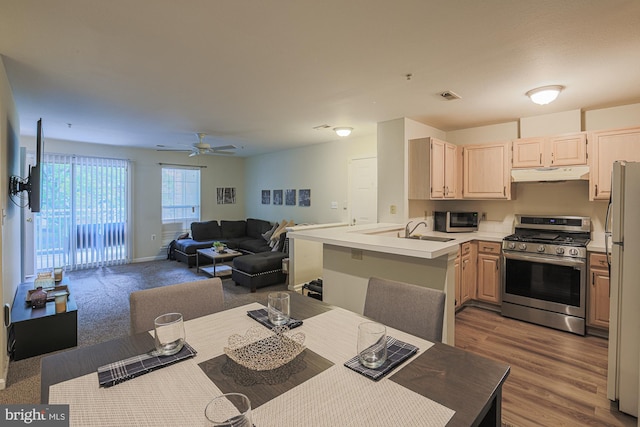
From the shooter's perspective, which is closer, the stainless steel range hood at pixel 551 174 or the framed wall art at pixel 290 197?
the stainless steel range hood at pixel 551 174

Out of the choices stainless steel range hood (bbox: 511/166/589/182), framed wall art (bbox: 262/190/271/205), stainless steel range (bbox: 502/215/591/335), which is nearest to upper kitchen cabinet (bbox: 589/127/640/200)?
stainless steel range hood (bbox: 511/166/589/182)

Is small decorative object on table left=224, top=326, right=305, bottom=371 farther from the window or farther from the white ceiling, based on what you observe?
the window

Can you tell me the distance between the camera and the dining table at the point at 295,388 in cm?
87

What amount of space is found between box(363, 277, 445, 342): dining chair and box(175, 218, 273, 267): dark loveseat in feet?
14.7

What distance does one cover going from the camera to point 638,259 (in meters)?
2.00

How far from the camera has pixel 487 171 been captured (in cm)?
412

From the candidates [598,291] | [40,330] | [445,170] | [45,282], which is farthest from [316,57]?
[45,282]

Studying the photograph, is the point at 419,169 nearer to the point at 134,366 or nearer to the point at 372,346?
the point at 372,346

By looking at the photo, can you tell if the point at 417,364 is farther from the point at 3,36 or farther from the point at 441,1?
the point at 3,36

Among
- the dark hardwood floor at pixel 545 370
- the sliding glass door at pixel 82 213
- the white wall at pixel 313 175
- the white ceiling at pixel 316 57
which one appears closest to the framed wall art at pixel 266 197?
the white wall at pixel 313 175

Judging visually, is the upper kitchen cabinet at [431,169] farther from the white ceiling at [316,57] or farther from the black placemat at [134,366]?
the black placemat at [134,366]

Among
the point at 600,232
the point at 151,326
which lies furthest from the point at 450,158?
the point at 151,326

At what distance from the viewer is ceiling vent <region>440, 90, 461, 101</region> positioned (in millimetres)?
3046

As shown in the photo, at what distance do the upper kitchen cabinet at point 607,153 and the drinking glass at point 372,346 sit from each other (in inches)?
140
